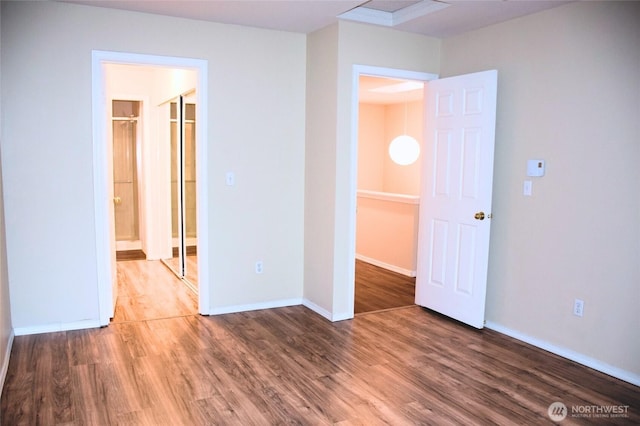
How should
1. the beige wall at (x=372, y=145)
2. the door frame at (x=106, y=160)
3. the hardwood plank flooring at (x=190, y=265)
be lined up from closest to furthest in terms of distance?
1. the door frame at (x=106, y=160)
2. the hardwood plank flooring at (x=190, y=265)
3. the beige wall at (x=372, y=145)

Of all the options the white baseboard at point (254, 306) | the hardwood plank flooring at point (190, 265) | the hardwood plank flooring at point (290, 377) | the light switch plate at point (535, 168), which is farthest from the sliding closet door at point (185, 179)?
the light switch plate at point (535, 168)

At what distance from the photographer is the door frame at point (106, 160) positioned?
3.76 metres

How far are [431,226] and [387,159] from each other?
4.57 meters

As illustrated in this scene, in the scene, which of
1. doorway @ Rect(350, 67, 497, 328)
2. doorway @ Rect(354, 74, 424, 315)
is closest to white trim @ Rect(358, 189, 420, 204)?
doorway @ Rect(354, 74, 424, 315)

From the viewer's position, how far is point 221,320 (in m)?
4.20

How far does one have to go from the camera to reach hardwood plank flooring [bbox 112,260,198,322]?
14.2 feet

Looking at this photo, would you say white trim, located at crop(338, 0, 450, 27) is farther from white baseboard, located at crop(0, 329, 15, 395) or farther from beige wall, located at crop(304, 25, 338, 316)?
white baseboard, located at crop(0, 329, 15, 395)

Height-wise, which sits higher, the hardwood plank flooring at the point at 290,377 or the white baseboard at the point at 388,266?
the white baseboard at the point at 388,266

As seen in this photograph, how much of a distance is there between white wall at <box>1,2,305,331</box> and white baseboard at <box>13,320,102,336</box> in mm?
18

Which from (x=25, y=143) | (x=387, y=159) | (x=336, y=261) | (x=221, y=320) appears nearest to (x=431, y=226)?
(x=336, y=261)

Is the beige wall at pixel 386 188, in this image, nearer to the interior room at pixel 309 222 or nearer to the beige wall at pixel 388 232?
the beige wall at pixel 388 232

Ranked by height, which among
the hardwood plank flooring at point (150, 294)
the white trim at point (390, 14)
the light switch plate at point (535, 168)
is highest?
the white trim at point (390, 14)

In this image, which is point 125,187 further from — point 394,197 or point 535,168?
point 535,168
